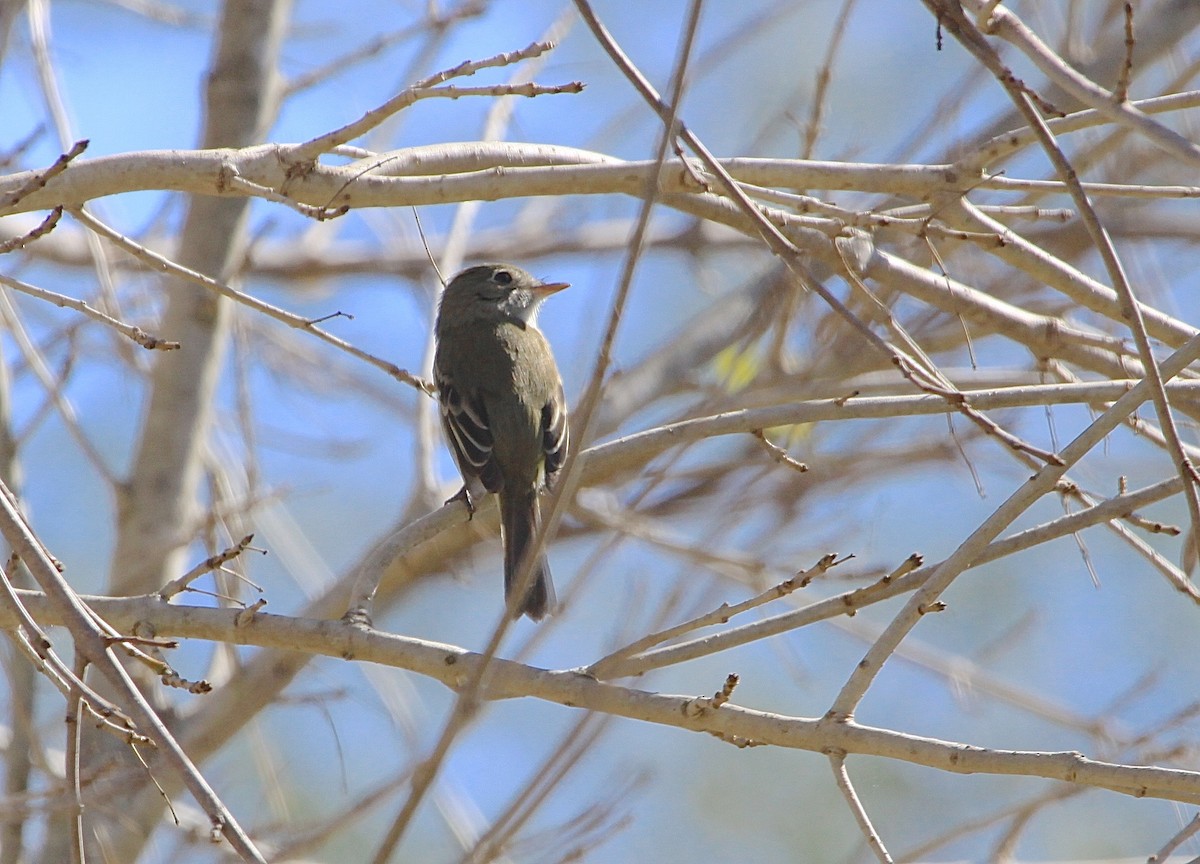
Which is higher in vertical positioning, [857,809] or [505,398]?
[505,398]

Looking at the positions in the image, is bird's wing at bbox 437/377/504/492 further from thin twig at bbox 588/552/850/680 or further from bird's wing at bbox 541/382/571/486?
thin twig at bbox 588/552/850/680

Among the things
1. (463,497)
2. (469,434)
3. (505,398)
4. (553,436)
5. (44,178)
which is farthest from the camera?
(505,398)

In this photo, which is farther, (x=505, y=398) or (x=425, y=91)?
(x=505, y=398)

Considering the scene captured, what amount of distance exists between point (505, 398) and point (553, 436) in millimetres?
326

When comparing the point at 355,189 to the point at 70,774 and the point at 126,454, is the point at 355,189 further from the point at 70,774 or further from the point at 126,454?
the point at 126,454

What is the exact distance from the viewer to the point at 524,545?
198 inches

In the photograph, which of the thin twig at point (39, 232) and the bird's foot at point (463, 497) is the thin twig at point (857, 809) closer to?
the thin twig at point (39, 232)

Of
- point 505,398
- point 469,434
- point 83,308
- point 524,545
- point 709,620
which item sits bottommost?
point 709,620

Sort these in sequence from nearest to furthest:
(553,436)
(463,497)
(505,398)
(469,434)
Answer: (463,497) < (469,434) < (553,436) < (505,398)

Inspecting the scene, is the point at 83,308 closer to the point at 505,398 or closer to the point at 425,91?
the point at 425,91

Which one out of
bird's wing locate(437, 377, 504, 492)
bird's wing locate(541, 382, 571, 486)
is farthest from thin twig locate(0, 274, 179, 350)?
bird's wing locate(541, 382, 571, 486)

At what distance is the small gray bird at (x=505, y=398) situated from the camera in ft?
16.9

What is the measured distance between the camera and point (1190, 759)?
4.09m

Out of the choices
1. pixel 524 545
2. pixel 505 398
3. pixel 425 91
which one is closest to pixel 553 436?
pixel 505 398
